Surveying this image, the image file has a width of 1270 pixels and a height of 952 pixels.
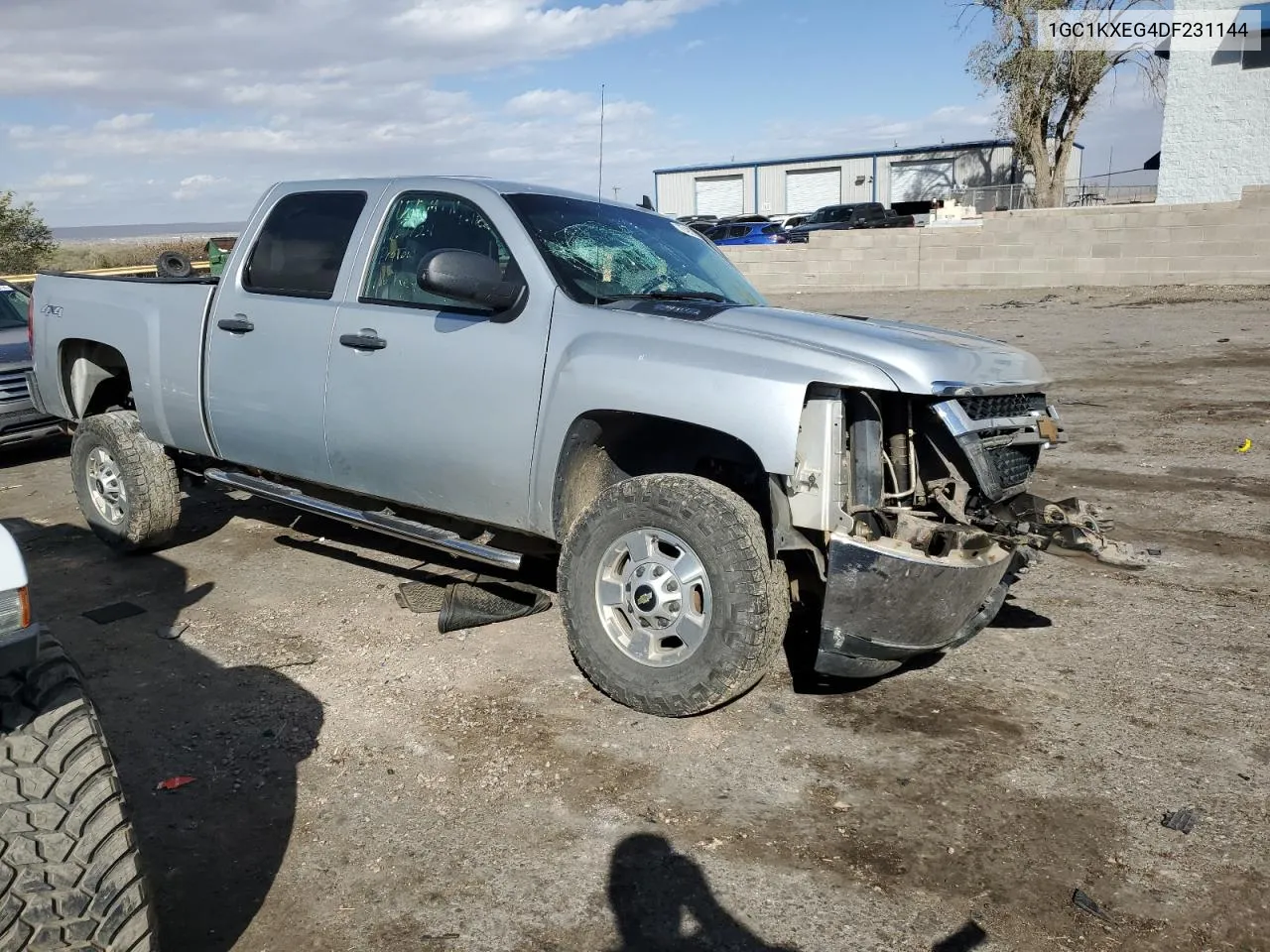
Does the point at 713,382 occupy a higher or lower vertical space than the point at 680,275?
lower

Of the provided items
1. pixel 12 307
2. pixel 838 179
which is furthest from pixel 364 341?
pixel 838 179

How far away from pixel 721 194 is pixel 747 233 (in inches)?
1152

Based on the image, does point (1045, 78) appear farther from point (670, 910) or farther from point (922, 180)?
point (670, 910)

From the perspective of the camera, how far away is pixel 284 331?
204 inches

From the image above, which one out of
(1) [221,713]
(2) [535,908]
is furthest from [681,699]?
(1) [221,713]

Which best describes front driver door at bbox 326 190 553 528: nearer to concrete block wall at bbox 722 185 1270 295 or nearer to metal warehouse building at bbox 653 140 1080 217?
concrete block wall at bbox 722 185 1270 295

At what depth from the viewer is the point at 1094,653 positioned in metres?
4.66

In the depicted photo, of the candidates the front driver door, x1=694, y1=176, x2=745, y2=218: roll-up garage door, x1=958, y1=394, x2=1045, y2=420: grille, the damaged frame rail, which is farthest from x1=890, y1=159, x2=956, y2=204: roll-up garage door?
the damaged frame rail

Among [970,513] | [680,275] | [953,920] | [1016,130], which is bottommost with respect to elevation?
[953,920]

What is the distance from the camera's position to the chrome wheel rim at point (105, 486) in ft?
20.8

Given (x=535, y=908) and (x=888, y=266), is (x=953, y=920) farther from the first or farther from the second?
(x=888, y=266)

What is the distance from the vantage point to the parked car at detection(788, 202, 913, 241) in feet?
111

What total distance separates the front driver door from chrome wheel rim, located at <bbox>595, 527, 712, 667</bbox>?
1.79 feet

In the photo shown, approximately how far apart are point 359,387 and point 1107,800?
3409 mm
